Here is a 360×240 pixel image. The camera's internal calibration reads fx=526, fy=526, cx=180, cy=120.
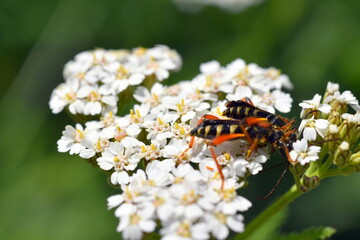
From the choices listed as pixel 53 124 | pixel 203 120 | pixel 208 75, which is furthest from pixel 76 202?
pixel 203 120

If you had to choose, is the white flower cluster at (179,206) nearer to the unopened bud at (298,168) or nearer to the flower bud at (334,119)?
the unopened bud at (298,168)

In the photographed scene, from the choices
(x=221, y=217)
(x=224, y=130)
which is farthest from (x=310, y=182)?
(x=221, y=217)

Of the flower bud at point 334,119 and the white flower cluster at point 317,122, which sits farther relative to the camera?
the flower bud at point 334,119

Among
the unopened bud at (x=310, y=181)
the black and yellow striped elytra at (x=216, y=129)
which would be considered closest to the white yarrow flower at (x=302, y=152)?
→ the unopened bud at (x=310, y=181)

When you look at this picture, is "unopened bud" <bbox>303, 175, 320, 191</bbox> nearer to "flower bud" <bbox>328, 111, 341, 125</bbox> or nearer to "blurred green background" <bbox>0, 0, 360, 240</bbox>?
"flower bud" <bbox>328, 111, 341, 125</bbox>

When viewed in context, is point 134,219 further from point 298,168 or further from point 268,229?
point 268,229
